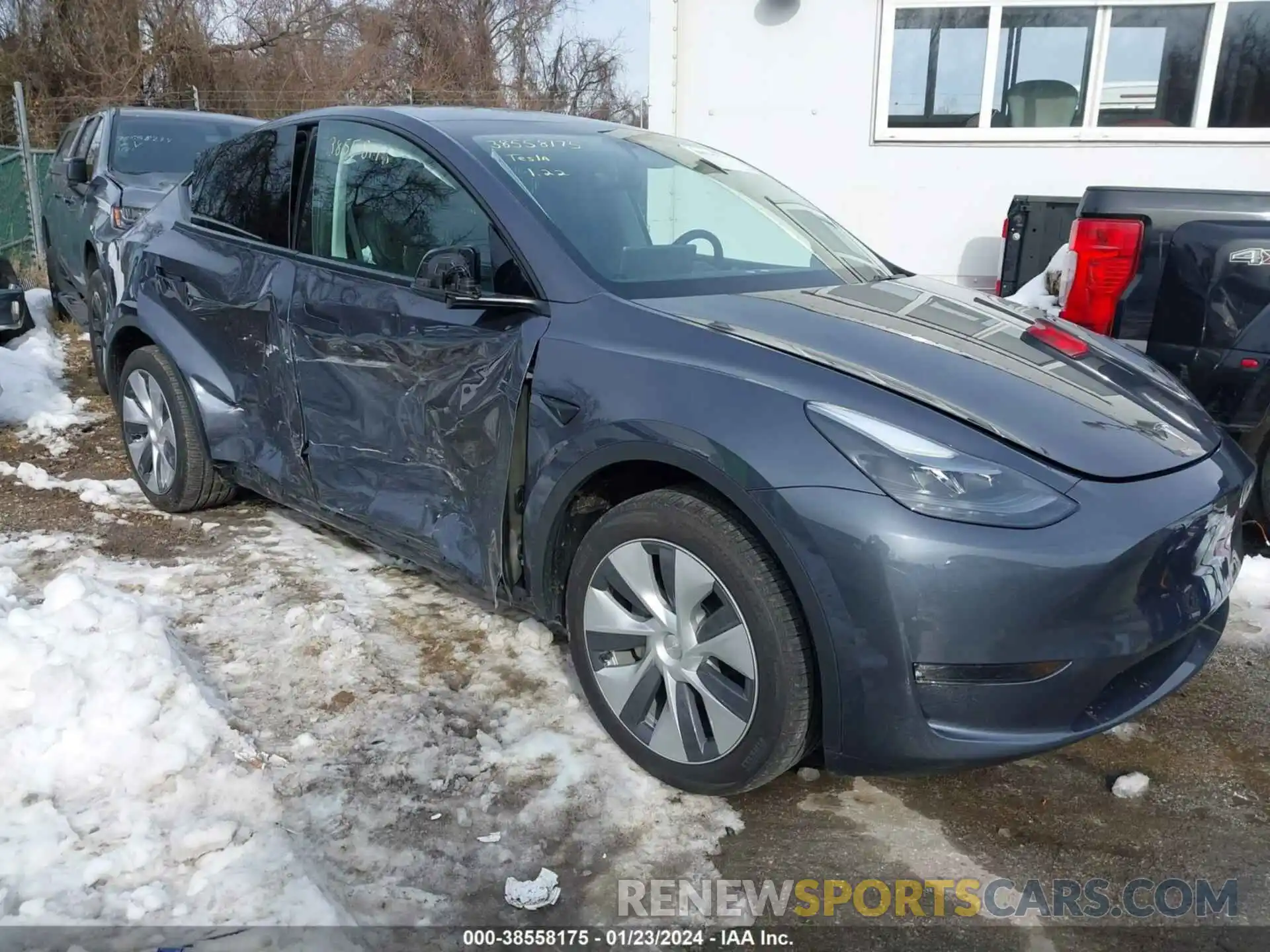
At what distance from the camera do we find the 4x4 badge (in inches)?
135

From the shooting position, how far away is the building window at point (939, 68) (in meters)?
6.42

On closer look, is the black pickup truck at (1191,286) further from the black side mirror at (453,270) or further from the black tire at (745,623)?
the black side mirror at (453,270)

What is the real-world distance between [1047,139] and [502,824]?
18.6ft

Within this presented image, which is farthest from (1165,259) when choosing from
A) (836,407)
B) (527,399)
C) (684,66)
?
(684,66)

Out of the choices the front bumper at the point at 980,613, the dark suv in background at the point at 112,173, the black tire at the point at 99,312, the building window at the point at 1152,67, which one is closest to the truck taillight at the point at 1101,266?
the front bumper at the point at 980,613

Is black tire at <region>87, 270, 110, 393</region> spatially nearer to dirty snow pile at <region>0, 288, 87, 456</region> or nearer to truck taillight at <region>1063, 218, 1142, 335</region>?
dirty snow pile at <region>0, 288, 87, 456</region>

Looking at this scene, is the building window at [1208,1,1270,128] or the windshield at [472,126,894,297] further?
the building window at [1208,1,1270,128]

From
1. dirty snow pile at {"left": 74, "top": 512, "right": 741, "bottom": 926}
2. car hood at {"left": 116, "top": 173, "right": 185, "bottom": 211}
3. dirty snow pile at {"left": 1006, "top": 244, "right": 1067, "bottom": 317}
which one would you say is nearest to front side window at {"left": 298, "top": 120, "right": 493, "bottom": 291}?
dirty snow pile at {"left": 74, "top": 512, "right": 741, "bottom": 926}

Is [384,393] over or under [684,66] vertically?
under

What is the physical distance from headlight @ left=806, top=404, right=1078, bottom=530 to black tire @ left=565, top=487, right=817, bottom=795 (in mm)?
328

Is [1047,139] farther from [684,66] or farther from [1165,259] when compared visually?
[1165,259]

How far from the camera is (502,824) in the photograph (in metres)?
2.46

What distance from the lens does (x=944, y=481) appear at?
212 cm

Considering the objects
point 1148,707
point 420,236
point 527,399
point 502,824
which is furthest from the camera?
point 420,236
